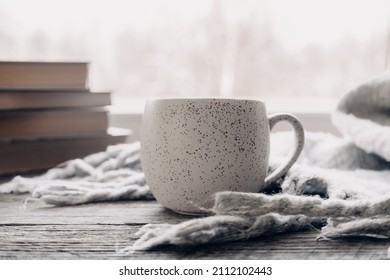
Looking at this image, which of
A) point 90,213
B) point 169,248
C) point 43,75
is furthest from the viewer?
point 43,75

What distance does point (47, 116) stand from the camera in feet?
2.22

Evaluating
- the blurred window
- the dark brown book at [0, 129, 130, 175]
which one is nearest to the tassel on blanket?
the dark brown book at [0, 129, 130, 175]

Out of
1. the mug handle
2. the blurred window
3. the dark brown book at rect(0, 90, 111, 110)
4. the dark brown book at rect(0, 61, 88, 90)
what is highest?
the blurred window

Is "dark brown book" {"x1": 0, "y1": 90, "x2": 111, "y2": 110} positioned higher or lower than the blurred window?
lower

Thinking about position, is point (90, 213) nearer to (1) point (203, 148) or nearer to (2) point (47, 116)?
(1) point (203, 148)

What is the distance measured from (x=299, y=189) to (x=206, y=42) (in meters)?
0.63

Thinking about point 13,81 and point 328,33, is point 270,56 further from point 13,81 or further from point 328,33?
point 13,81

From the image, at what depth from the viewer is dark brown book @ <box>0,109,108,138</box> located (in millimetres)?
648

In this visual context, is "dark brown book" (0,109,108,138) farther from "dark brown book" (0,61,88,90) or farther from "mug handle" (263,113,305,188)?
"mug handle" (263,113,305,188)

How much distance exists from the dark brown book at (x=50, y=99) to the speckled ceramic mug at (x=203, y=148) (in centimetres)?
30

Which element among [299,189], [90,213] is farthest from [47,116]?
[299,189]

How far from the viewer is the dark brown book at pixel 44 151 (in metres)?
0.64

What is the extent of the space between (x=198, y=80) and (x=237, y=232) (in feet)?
2.38
